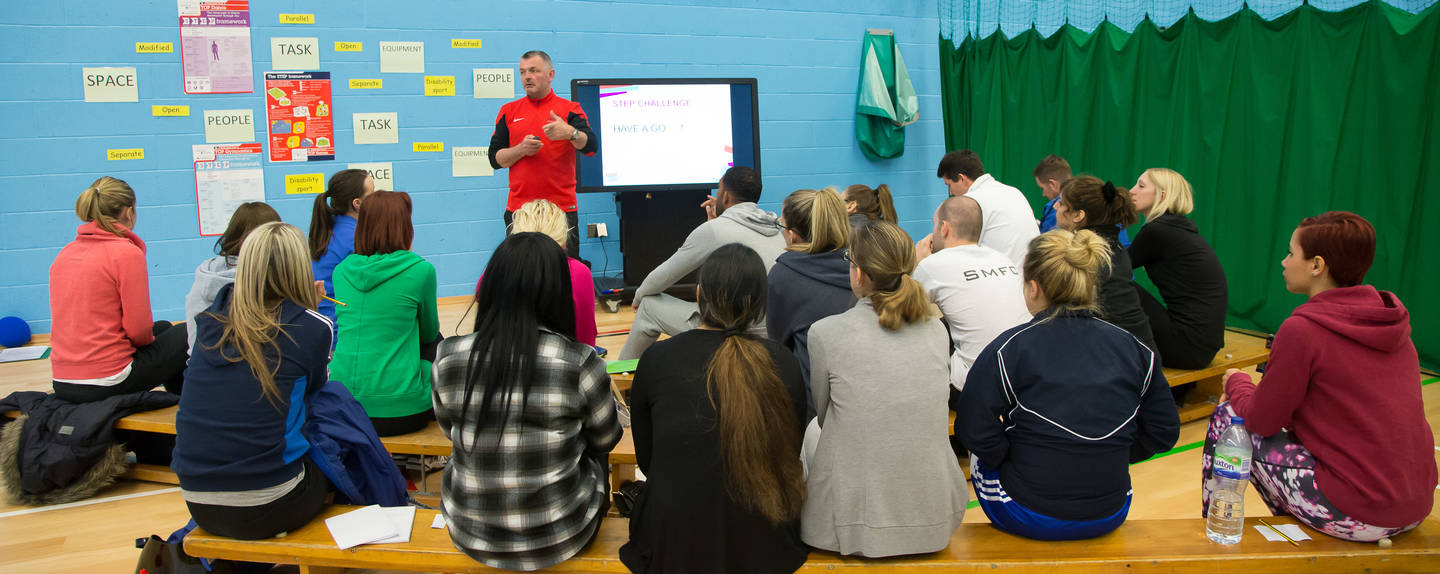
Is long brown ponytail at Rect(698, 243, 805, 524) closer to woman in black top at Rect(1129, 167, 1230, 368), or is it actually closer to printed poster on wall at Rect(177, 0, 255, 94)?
woman in black top at Rect(1129, 167, 1230, 368)

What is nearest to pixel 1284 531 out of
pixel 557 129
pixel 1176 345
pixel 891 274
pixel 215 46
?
pixel 891 274

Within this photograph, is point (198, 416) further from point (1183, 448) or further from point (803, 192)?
point (1183, 448)

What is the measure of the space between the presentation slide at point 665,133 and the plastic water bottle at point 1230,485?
4.15 m

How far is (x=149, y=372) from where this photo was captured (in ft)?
10.6

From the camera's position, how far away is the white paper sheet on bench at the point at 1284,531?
2.17 metres

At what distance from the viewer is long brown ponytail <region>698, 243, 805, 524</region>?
1.76m

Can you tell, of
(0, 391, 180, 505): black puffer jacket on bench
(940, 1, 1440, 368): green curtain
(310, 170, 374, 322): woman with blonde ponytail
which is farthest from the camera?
(940, 1, 1440, 368): green curtain

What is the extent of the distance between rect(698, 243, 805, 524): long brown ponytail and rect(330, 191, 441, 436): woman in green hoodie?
1.24 metres

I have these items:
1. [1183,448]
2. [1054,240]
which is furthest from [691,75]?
[1054,240]

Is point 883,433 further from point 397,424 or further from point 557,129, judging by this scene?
point 557,129

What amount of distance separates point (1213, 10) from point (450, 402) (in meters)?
5.08

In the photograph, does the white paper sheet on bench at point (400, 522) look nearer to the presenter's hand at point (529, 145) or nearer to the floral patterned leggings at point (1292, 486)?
the floral patterned leggings at point (1292, 486)

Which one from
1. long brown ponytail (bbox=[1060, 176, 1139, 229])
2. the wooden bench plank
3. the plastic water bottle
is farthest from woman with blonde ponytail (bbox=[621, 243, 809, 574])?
the wooden bench plank

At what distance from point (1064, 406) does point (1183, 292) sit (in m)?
2.08
